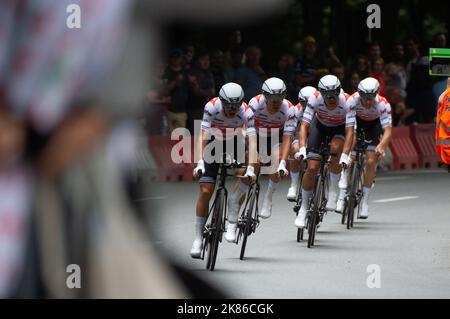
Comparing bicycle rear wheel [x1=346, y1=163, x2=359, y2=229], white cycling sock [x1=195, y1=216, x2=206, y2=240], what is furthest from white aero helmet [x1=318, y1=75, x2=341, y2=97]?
white cycling sock [x1=195, y1=216, x2=206, y2=240]

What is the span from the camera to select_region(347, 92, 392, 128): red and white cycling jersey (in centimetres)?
1619

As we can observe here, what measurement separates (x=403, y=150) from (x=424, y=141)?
1.53 feet

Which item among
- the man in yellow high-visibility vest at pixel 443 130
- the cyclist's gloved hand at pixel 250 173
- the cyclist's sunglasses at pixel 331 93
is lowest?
the cyclist's gloved hand at pixel 250 173

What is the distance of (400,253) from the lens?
1274 centimetres

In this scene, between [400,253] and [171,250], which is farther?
[400,253]

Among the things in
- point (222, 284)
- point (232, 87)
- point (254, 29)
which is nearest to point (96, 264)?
point (222, 284)

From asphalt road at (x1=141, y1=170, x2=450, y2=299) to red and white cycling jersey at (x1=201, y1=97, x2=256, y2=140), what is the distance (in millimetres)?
891

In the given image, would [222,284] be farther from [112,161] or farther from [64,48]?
[64,48]

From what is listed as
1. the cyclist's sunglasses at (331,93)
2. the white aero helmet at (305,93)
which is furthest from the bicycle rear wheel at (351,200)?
the white aero helmet at (305,93)

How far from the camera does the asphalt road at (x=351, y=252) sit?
9.95 meters

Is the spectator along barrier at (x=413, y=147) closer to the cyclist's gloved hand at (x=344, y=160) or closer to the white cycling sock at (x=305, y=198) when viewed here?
the cyclist's gloved hand at (x=344, y=160)

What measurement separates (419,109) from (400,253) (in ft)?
42.5

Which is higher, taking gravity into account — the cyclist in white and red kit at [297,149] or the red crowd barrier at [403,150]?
the cyclist in white and red kit at [297,149]

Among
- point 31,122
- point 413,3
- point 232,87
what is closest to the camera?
point 31,122
